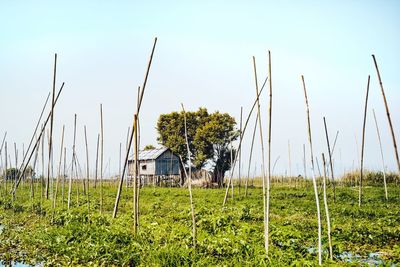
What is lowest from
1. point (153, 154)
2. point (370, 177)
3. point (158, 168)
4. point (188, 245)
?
point (188, 245)

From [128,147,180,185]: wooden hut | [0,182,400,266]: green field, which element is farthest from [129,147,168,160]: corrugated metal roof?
[0,182,400,266]: green field

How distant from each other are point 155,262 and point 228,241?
1.35 m

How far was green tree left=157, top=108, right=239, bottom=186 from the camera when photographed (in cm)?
3559

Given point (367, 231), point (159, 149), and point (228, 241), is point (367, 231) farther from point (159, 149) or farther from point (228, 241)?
point (159, 149)

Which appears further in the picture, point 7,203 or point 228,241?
point 7,203

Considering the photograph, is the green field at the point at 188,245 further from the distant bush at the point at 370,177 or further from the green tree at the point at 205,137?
the green tree at the point at 205,137

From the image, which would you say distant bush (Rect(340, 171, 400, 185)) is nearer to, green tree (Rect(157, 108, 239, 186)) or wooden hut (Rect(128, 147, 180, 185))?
green tree (Rect(157, 108, 239, 186))

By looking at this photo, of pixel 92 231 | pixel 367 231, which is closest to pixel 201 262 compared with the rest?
pixel 92 231

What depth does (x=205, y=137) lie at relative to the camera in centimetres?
3572

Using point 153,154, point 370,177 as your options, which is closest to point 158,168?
point 153,154

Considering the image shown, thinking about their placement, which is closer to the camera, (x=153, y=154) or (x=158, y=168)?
(x=158, y=168)

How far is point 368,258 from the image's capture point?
6.90m

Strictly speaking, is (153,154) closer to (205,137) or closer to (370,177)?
(205,137)

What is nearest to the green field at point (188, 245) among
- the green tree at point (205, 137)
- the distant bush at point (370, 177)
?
the distant bush at point (370, 177)
